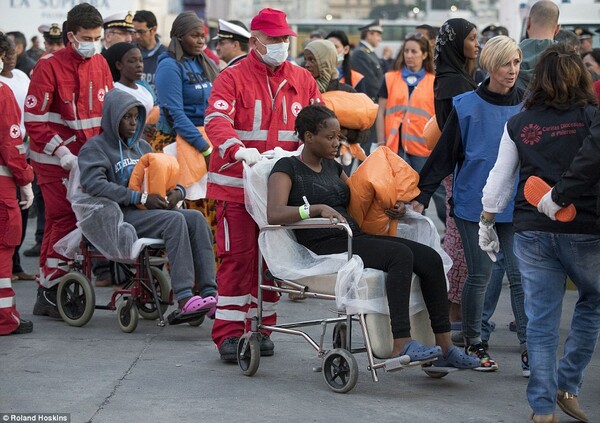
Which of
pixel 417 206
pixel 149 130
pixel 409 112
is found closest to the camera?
pixel 417 206

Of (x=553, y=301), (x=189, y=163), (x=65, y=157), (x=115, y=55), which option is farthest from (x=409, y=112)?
(x=553, y=301)

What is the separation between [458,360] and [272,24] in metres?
2.23

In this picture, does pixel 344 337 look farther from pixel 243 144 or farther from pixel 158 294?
pixel 158 294

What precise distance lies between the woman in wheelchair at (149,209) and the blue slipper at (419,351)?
194cm

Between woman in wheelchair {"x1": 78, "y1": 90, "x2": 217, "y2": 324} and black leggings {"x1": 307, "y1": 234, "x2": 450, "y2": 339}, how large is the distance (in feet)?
5.16

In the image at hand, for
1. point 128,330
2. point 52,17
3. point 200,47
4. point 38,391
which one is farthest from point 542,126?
point 52,17

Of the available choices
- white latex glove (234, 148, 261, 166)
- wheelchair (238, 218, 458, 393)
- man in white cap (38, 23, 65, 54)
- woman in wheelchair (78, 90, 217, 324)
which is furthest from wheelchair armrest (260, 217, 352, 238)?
man in white cap (38, 23, 65, 54)

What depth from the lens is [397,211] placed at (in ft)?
21.5

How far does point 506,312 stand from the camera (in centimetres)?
888

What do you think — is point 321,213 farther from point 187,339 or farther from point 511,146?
point 187,339

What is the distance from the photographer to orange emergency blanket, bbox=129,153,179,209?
7965mm

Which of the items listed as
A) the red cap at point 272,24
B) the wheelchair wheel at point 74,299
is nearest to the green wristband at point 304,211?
the red cap at point 272,24

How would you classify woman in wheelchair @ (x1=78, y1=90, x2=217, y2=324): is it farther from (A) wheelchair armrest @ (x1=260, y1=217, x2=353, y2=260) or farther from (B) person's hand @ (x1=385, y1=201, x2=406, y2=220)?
(B) person's hand @ (x1=385, y1=201, x2=406, y2=220)

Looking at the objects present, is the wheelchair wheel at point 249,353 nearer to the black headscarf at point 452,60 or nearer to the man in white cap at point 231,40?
the black headscarf at point 452,60
